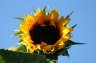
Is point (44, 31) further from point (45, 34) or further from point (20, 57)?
point (20, 57)

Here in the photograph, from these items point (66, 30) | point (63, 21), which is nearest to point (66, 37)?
point (66, 30)

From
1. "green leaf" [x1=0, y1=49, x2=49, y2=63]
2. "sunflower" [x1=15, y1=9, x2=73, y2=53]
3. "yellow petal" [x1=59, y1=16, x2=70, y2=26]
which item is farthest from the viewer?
"yellow petal" [x1=59, y1=16, x2=70, y2=26]

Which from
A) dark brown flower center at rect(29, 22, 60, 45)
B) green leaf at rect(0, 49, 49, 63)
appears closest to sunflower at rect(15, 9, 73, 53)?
dark brown flower center at rect(29, 22, 60, 45)

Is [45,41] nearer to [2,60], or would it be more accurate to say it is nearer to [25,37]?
[25,37]

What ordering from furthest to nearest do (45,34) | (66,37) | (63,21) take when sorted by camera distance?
(45,34) < (63,21) < (66,37)

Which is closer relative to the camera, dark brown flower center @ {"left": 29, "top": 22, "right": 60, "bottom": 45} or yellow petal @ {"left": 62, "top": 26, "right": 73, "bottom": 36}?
yellow petal @ {"left": 62, "top": 26, "right": 73, "bottom": 36}

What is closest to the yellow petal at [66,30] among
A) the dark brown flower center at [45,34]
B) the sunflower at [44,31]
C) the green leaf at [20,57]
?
the sunflower at [44,31]

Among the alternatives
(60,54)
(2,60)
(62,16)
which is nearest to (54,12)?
(62,16)

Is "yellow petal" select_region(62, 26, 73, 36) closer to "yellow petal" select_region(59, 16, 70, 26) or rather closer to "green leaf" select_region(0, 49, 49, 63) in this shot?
"yellow petal" select_region(59, 16, 70, 26)
